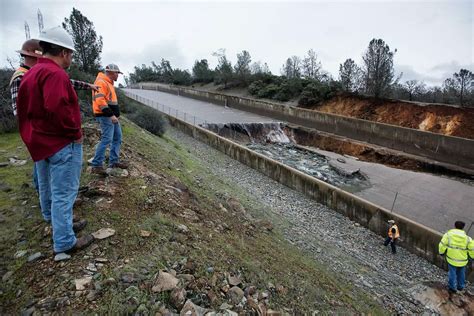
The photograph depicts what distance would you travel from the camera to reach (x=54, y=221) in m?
2.87

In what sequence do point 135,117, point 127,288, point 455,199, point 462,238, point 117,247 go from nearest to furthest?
1. point 127,288
2. point 117,247
3. point 462,238
4. point 455,199
5. point 135,117

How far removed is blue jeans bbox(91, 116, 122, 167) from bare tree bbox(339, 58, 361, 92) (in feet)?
90.3

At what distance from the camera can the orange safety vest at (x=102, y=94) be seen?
15.0 feet

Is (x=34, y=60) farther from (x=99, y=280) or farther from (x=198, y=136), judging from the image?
(x=198, y=136)

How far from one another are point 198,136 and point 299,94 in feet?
54.5

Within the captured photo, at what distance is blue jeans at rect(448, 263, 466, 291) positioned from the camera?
646 cm

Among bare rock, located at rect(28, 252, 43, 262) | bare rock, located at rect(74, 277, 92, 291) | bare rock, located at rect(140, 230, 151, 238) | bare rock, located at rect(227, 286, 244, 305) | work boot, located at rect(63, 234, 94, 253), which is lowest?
bare rock, located at rect(227, 286, 244, 305)

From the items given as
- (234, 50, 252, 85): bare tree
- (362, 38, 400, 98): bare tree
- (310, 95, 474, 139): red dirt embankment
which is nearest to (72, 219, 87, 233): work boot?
(310, 95, 474, 139): red dirt embankment

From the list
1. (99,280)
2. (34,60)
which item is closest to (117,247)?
(99,280)

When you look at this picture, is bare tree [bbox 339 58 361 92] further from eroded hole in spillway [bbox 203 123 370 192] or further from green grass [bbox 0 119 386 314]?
green grass [bbox 0 119 386 314]

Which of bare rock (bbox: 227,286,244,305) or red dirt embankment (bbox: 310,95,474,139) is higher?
red dirt embankment (bbox: 310,95,474,139)

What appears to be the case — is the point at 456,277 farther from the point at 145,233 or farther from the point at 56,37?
the point at 56,37

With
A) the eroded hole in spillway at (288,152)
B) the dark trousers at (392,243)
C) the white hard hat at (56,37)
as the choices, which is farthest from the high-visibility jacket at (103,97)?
the eroded hole in spillway at (288,152)

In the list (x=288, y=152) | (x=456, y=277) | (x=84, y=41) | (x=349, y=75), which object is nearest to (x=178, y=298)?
(x=456, y=277)
